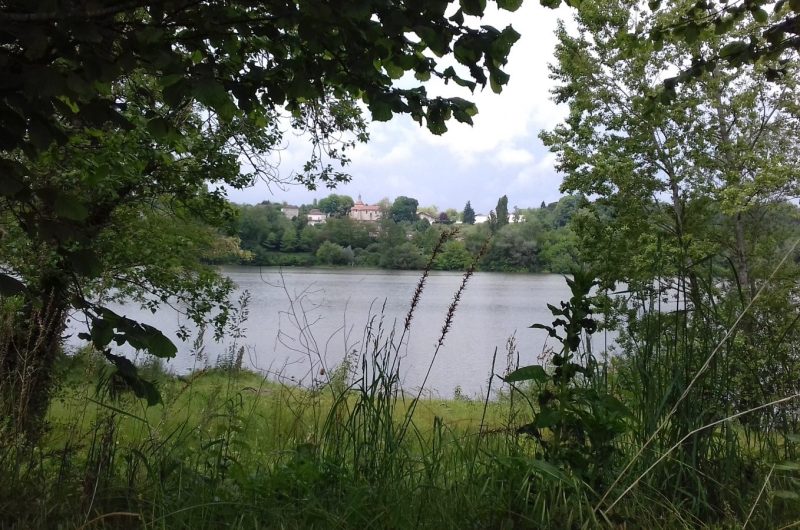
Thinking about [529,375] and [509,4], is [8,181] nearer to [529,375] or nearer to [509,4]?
→ [509,4]

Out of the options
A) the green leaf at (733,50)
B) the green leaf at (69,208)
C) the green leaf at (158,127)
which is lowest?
the green leaf at (69,208)

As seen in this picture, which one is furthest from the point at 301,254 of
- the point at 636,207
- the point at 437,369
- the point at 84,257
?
the point at 84,257

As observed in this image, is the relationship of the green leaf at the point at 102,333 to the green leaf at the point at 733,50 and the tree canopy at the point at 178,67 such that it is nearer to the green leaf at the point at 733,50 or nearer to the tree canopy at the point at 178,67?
the tree canopy at the point at 178,67

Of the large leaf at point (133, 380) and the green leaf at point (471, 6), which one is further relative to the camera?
the large leaf at point (133, 380)

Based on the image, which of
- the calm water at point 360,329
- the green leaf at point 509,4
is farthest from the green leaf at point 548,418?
the green leaf at point 509,4

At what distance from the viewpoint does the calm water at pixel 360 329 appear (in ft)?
18.6

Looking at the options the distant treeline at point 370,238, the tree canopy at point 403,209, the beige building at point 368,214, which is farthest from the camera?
the beige building at point 368,214

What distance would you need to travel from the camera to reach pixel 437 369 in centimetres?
1438

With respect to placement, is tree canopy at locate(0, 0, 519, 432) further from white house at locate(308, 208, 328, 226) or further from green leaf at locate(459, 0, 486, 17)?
white house at locate(308, 208, 328, 226)

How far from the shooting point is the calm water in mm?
5656

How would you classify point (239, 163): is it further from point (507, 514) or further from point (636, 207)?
point (636, 207)

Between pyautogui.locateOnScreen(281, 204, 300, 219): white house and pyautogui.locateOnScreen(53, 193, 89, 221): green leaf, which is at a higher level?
pyautogui.locateOnScreen(281, 204, 300, 219): white house

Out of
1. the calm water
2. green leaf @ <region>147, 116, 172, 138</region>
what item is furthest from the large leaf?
the calm water

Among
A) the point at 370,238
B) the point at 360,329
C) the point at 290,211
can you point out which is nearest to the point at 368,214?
the point at 370,238
